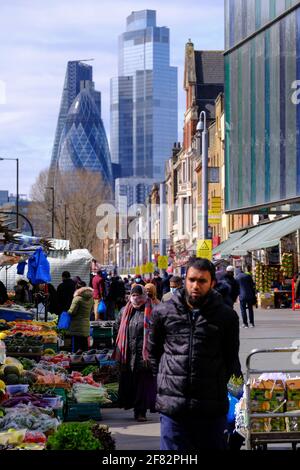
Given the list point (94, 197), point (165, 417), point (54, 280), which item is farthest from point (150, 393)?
point (94, 197)

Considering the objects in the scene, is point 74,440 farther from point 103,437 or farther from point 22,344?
point 22,344

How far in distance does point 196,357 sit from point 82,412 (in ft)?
22.3

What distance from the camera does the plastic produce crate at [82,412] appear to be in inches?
535

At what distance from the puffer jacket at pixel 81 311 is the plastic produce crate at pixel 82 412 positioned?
20.2 ft

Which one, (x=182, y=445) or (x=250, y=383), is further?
(x=250, y=383)

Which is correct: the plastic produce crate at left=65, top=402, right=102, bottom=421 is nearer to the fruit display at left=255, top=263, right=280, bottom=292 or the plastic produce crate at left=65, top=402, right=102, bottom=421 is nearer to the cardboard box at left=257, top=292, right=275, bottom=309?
the cardboard box at left=257, top=292, right=275, bottom=309

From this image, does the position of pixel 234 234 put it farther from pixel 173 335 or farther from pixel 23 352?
pixel 173 335

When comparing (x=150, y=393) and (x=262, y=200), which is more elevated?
(x=262, y=200)

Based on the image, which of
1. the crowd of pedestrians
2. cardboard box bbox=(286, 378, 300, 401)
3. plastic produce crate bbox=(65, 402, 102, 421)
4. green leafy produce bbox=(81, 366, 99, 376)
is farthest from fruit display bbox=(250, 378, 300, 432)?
green leafy produce bbox=(81, 366, 99, 376)

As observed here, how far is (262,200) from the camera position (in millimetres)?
32812

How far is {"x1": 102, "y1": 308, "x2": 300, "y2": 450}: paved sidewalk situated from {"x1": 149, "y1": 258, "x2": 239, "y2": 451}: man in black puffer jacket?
13.1 ft
